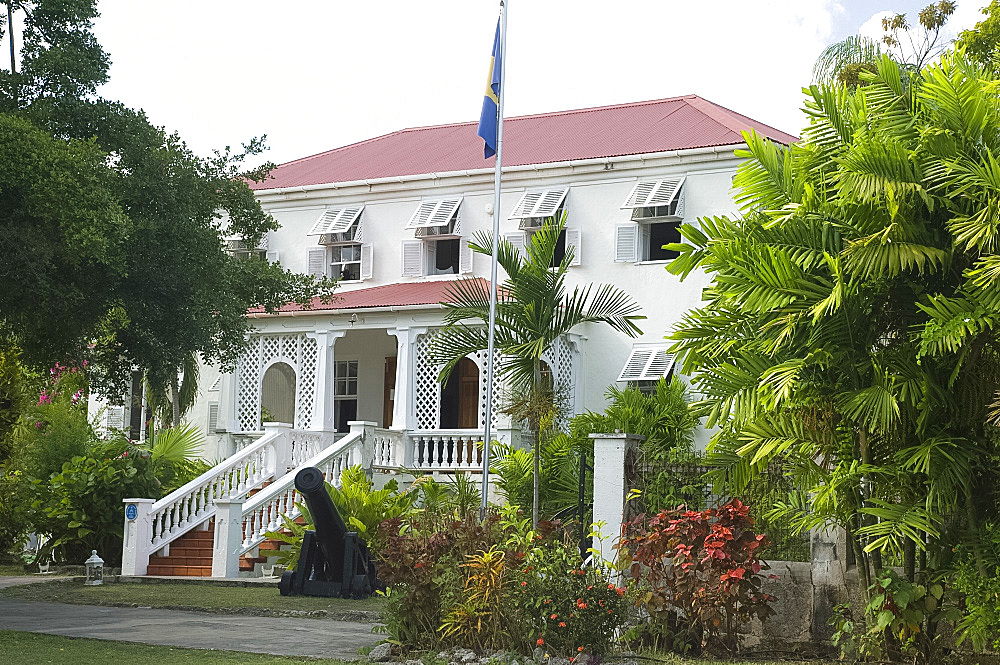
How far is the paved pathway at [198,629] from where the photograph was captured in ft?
34.2

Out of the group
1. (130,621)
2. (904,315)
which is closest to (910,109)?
(904,315)

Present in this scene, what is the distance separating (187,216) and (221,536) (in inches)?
234

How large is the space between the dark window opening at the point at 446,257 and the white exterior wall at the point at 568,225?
1.16ft

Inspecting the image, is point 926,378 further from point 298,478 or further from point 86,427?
point 86,427

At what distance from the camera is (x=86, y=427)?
20.2 meters

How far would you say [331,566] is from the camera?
48.3ft

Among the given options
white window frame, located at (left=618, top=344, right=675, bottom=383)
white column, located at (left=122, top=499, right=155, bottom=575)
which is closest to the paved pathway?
white column, located at (left=122, top=499, right=155, bottom=575)

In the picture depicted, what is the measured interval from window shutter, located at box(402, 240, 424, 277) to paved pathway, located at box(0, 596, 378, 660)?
1157 cm

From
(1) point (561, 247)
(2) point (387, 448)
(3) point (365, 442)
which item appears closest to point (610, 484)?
(3) point (365, 442)

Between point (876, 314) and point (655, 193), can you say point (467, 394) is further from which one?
point (876, 314)

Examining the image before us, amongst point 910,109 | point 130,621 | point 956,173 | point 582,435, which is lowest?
point 130,621

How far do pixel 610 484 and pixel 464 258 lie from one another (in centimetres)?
1222

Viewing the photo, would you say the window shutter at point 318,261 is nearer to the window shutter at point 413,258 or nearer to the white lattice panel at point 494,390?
the window shutter at point 413,258

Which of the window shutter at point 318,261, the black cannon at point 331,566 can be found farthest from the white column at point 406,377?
the black cannon at point 331,566
